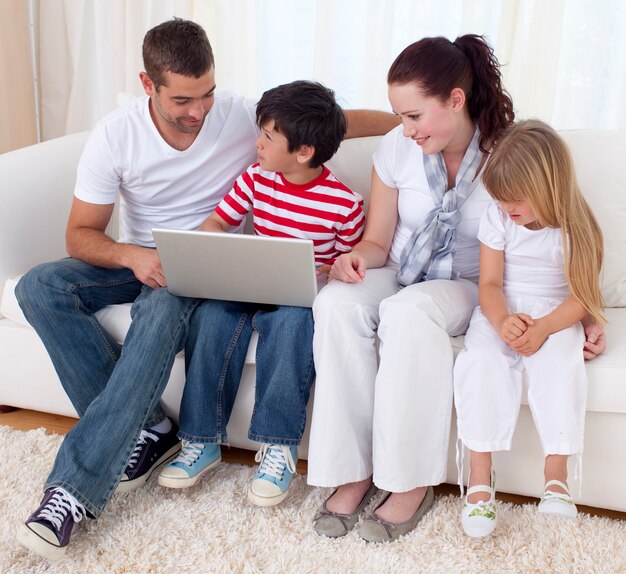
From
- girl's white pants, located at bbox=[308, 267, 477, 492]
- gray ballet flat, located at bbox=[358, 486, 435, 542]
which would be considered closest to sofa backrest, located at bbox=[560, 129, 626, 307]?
girl's white pants, located at bbox=[308, 267, 477, 492]

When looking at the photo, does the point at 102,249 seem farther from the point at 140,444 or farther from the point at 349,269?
the point at 349,269

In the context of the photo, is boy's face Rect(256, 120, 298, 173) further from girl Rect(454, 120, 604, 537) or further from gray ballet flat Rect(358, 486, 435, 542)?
gray ballet flat Rect(358, 486, 435, 542)

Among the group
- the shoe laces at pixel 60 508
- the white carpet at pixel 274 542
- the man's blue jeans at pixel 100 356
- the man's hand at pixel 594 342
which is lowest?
the white carpet at pixel 274 542

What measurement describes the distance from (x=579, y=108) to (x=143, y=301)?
1.69 m

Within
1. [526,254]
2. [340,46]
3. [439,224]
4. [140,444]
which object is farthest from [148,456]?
[340,46]

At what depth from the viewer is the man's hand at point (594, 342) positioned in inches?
60.9

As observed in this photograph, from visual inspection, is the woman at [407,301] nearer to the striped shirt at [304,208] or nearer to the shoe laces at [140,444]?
the striped shirt at [304,208]

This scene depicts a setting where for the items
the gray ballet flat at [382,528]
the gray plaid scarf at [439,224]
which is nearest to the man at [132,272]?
the gray plaid scarf at [439,224]

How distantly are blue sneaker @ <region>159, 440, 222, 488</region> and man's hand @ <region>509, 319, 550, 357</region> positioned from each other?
0.68 m

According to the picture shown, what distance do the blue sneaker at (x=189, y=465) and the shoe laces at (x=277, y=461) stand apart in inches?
5.0

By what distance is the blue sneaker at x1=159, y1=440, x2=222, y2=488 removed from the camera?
1.65 meters

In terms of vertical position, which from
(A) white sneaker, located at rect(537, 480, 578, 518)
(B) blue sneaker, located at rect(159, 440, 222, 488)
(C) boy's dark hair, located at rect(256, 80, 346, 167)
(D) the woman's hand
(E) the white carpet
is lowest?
(E) the white carpet

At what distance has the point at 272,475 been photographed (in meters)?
1.63

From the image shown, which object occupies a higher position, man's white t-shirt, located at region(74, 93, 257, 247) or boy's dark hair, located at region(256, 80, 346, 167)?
boy's dark hair, located at region(256, 80, 346, 167)
